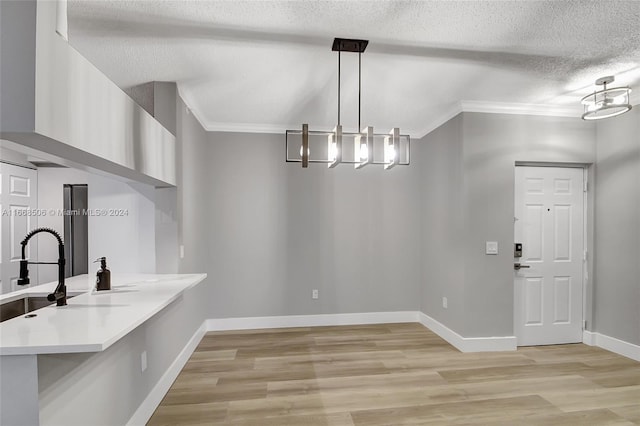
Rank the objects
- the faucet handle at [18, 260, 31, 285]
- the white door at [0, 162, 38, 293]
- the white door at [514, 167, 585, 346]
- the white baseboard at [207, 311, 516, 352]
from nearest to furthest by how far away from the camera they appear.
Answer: the faucet handle at [18, 260, 31, 285], the white door at [0, 162, 38, 293], the white door at [514, 167, 585, 346], the white baseboard at [207, 311, 516, 352]

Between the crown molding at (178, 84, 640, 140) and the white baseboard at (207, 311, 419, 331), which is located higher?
the crown molding at (178, 84, 640, 140)

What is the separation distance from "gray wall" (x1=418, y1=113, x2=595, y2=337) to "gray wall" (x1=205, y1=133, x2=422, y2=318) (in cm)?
98

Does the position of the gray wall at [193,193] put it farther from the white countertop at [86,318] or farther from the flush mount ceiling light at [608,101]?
the flush mount ceiling light at [608,101]

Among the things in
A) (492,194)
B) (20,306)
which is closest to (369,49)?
(492,194)

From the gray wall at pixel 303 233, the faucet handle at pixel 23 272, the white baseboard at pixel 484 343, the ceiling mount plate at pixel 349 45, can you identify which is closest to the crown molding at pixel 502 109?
the gray wall at pixel 303 233

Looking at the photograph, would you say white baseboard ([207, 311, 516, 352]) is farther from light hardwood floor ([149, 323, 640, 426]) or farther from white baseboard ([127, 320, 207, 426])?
white baseboard ([127, 320, 207, 426])

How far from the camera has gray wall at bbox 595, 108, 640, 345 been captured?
3.26 m

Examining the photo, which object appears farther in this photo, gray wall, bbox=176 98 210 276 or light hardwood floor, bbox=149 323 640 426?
gray wall, bbox=176 98 210 276

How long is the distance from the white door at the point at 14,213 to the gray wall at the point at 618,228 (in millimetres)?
5745

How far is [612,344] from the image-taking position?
3463 mm

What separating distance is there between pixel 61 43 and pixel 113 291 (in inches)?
59.4

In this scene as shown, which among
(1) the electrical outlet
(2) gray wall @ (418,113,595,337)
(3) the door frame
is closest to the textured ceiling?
(2) gray wall @ (418,113,595,337)

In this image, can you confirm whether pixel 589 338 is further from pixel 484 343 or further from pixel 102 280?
pixel 102 280

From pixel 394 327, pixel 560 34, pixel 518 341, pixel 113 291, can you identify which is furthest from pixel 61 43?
pixel 518 341
